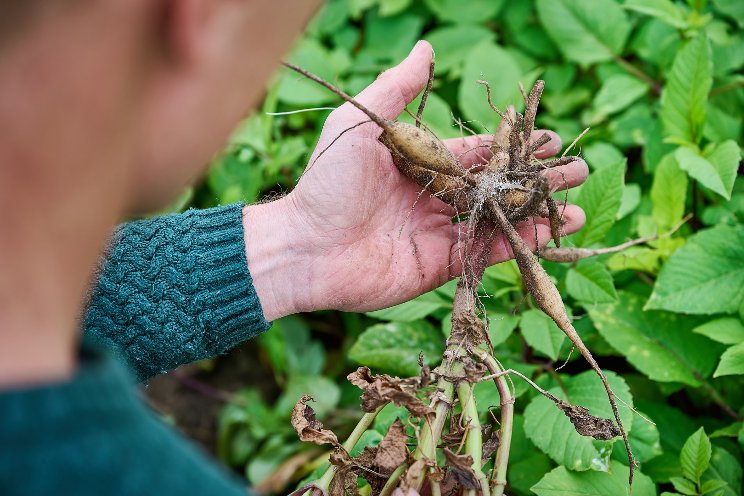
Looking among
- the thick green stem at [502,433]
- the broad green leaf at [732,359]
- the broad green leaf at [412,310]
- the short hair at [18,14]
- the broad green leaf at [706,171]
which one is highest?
the short hair at [18,14]

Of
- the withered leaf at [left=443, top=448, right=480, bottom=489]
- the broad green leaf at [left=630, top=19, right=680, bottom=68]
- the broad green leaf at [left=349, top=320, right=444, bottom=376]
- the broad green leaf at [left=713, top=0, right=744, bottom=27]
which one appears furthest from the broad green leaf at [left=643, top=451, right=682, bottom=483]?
the broad green leaf at [left=713, top=0, right=744, bottom=27]

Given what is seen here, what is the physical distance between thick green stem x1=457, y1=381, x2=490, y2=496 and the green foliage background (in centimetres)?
28

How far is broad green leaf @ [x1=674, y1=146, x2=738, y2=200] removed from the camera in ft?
4.87

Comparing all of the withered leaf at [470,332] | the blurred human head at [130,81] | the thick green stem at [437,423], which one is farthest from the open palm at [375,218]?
the blurred human head at [130,81]

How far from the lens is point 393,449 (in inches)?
40.4

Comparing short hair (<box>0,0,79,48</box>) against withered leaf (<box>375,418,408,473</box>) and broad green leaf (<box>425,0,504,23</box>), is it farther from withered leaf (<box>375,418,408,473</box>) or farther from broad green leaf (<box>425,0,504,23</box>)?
broad green leaf (<box>425,0,504,23</box>)

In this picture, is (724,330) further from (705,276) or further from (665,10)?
(665,10)

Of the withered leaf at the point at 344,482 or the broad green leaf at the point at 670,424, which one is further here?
the broad green leaf at the point at 670,424

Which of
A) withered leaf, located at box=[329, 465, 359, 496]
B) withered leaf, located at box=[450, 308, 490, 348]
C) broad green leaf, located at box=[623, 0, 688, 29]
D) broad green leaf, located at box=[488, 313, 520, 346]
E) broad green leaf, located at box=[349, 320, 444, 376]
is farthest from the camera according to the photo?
broad green leaf, located at box=[623, 0, 688, 29]

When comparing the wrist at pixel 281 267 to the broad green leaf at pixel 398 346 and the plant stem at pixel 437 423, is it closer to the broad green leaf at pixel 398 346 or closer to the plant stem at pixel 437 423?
the broad green leaf at pixel 398 346

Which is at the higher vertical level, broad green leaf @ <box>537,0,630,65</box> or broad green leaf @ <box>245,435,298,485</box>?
broad green leaf @ <box>537,0,630,65</box>

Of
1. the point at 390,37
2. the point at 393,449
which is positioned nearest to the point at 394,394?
the point at 393,449

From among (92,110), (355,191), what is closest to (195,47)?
(92,110)

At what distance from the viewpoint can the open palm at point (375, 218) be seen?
140 centimetres
